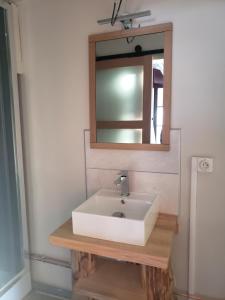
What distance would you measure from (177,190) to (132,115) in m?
0.56

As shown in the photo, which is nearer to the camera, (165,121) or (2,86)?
(165,121)

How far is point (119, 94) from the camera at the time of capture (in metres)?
1.58

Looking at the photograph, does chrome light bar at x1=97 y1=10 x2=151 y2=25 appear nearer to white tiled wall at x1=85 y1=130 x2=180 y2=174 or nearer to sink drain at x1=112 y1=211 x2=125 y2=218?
white tiled wall at x1=85 y1=130 x2=180 y2=174

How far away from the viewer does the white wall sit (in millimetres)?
1366

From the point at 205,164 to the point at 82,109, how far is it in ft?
2.93

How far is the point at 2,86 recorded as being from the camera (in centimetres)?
170

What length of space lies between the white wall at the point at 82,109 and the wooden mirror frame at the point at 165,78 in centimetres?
4

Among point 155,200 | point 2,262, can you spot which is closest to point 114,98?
point 155,200

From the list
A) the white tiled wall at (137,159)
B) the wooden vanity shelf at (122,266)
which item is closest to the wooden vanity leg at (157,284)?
the wooden vanity shelf at (122,266)

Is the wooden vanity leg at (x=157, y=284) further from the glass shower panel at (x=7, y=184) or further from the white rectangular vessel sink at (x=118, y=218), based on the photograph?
the glass shower panel at (x=7, y=184)

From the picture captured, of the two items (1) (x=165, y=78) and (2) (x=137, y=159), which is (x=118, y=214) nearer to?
(2) (x=137, y=159)

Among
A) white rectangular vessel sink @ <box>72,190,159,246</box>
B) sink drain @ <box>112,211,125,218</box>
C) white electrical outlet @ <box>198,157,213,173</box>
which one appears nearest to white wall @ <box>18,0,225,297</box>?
white electrical outlet @ <box>198,157,213,173</box>

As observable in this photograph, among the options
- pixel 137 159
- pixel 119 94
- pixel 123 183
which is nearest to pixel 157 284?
pixel 123 183

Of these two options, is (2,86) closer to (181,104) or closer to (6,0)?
(6,0)
